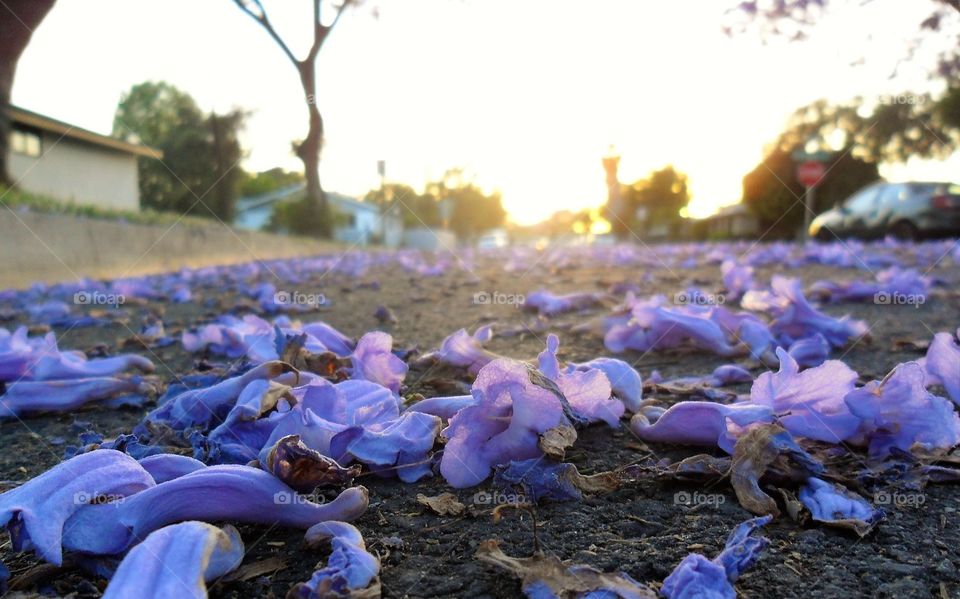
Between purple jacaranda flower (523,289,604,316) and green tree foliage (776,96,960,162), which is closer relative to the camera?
purple jacaranda flower (523,289,604,316)

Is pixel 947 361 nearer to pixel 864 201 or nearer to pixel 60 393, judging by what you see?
pixel 60 393

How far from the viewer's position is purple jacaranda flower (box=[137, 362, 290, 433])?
1.45m

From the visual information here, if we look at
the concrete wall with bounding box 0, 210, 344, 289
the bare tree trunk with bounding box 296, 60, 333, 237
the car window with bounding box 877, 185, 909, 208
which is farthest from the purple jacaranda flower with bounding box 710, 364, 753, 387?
Result: the car window with bounding box 877, 185, 909, 208

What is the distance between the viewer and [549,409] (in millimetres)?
1160

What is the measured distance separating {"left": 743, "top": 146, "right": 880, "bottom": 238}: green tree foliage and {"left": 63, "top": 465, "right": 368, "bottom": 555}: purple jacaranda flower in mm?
29363

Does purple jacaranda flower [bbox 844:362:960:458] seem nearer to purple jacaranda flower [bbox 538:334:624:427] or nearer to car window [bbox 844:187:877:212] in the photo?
purple jacaranda flower [bbox 538:334:624:427]

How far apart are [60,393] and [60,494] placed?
101cm

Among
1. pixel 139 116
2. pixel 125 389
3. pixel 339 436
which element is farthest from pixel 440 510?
pixel 139 116

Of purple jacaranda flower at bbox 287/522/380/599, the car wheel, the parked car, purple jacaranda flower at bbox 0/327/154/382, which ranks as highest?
the parked car

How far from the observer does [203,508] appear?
3.22 feet

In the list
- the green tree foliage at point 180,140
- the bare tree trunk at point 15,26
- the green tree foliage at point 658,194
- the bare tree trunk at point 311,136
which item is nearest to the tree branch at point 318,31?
the bare tree trunk at point 311,136

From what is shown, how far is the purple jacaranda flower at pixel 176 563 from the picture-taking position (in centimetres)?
80

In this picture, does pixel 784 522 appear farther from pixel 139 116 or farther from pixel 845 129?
pixel 845 129

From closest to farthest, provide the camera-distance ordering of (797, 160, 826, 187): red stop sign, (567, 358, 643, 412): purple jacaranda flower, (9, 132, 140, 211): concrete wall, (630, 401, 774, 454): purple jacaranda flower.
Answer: (630, 401, 774, 454): purple jacaranda flower
(567, 358, 643, 412): purple jacaranda flower
(797, 160, 826, 187): red stop sign
(9, 132, 140, 211): concrete wall
